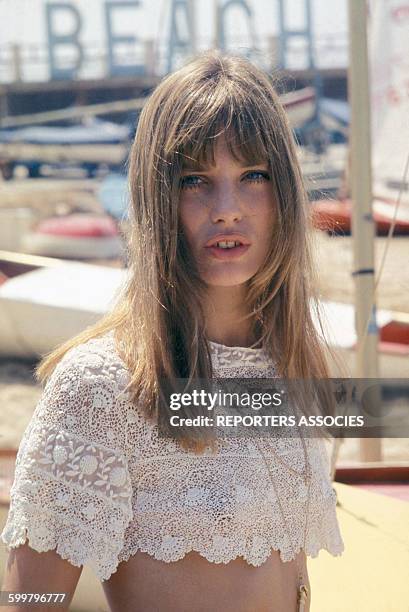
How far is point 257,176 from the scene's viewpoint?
0.82m

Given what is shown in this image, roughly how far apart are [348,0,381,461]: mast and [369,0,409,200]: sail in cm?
35

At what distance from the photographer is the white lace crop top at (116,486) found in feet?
2.41

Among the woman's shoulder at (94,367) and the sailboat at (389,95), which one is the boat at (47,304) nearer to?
the sailboat at (389,95)

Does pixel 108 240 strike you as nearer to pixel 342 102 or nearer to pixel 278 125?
pixel 342 102

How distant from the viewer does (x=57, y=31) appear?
6.92 meters

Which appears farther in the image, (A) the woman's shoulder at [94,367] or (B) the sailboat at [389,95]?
(B) the sailboat at [389,95]

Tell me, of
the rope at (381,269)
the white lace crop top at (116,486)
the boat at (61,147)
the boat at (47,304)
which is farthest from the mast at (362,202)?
the boat at (61,147)

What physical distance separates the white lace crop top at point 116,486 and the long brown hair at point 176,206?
0.03m

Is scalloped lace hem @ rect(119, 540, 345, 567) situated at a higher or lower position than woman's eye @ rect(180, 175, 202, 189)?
lower

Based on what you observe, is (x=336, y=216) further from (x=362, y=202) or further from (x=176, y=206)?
(x=176, y=206)

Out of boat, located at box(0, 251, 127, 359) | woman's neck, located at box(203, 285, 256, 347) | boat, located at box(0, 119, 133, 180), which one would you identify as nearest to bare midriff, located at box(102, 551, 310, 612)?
woman's neck, located at box(203, 285, 256, 347)

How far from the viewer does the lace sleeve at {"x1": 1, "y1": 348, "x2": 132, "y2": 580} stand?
0.73m

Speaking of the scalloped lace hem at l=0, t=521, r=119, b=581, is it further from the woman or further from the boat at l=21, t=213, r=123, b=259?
the boat at l=21, t=213, r=123, b=259

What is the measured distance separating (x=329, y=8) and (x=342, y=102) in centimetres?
679
